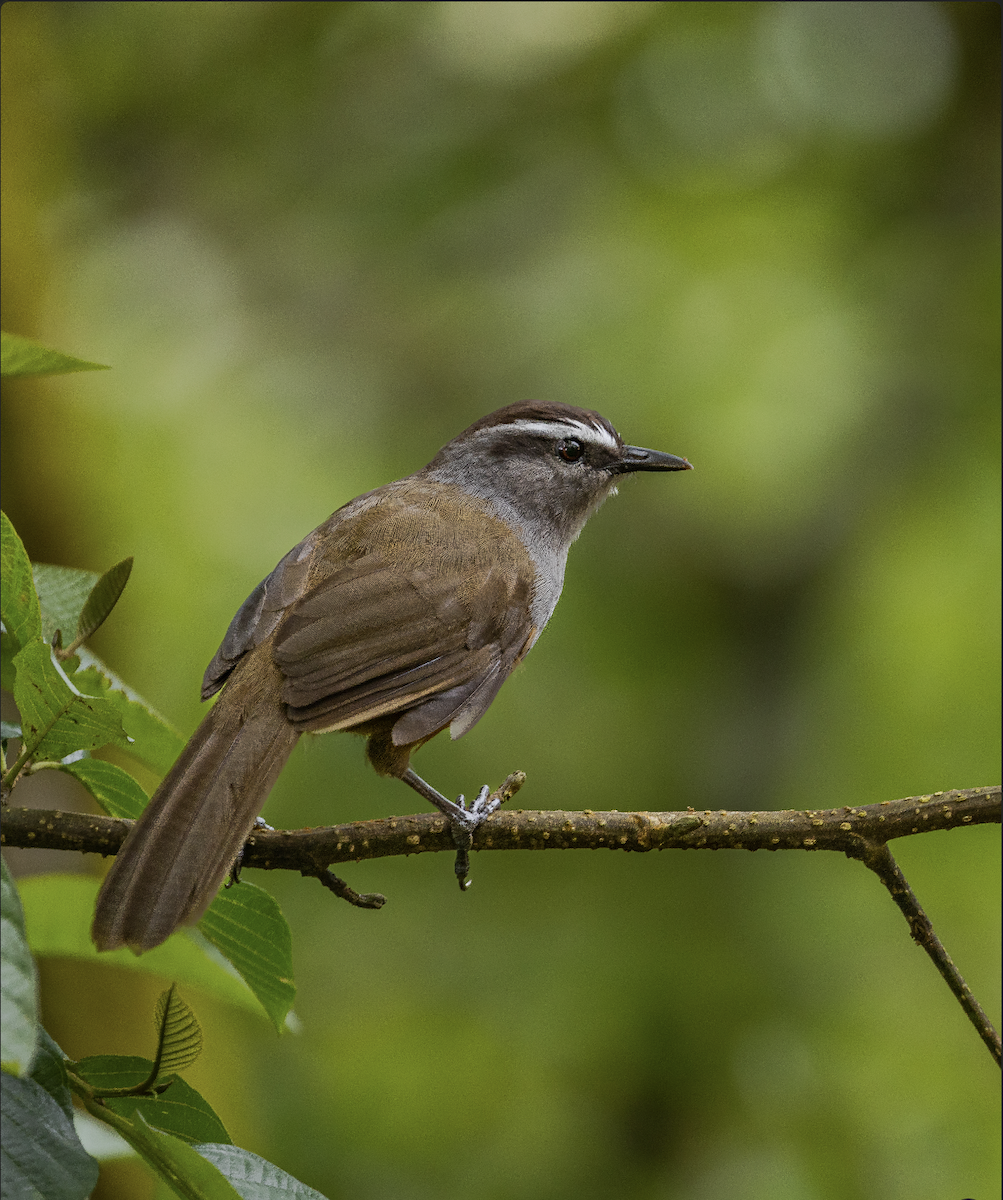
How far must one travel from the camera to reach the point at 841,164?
6.97 meters

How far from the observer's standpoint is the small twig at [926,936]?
2238mm

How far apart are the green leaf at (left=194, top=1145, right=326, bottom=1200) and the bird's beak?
9.05ft

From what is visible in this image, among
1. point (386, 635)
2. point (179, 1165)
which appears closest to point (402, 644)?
point (386, 635)

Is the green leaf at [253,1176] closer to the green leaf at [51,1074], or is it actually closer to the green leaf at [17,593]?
the green leaf at [51,1074]

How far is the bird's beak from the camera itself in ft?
13.5

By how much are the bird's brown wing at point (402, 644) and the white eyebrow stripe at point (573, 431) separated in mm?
860

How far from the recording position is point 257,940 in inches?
88.4

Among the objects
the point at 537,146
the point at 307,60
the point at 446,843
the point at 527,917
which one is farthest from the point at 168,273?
the point at 446,843

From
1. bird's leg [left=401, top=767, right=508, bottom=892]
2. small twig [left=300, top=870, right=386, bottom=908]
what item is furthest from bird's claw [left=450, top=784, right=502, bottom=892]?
small twig [left=300, top=870, right=386, bottom=908]

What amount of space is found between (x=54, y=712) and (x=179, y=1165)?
2.24ft

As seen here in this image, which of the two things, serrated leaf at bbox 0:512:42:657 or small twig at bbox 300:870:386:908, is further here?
small twig at bbox 300:870:386:908

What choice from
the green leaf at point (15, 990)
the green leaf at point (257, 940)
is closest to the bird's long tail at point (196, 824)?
the green leaf at point (257, 940)

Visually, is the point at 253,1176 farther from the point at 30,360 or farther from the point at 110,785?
the point at 30,360

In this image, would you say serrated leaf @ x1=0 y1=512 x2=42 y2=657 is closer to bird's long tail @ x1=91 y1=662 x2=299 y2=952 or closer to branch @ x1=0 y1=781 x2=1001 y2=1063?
bird's long tail @ x1=91 y1=662 x2=299 y2=952
